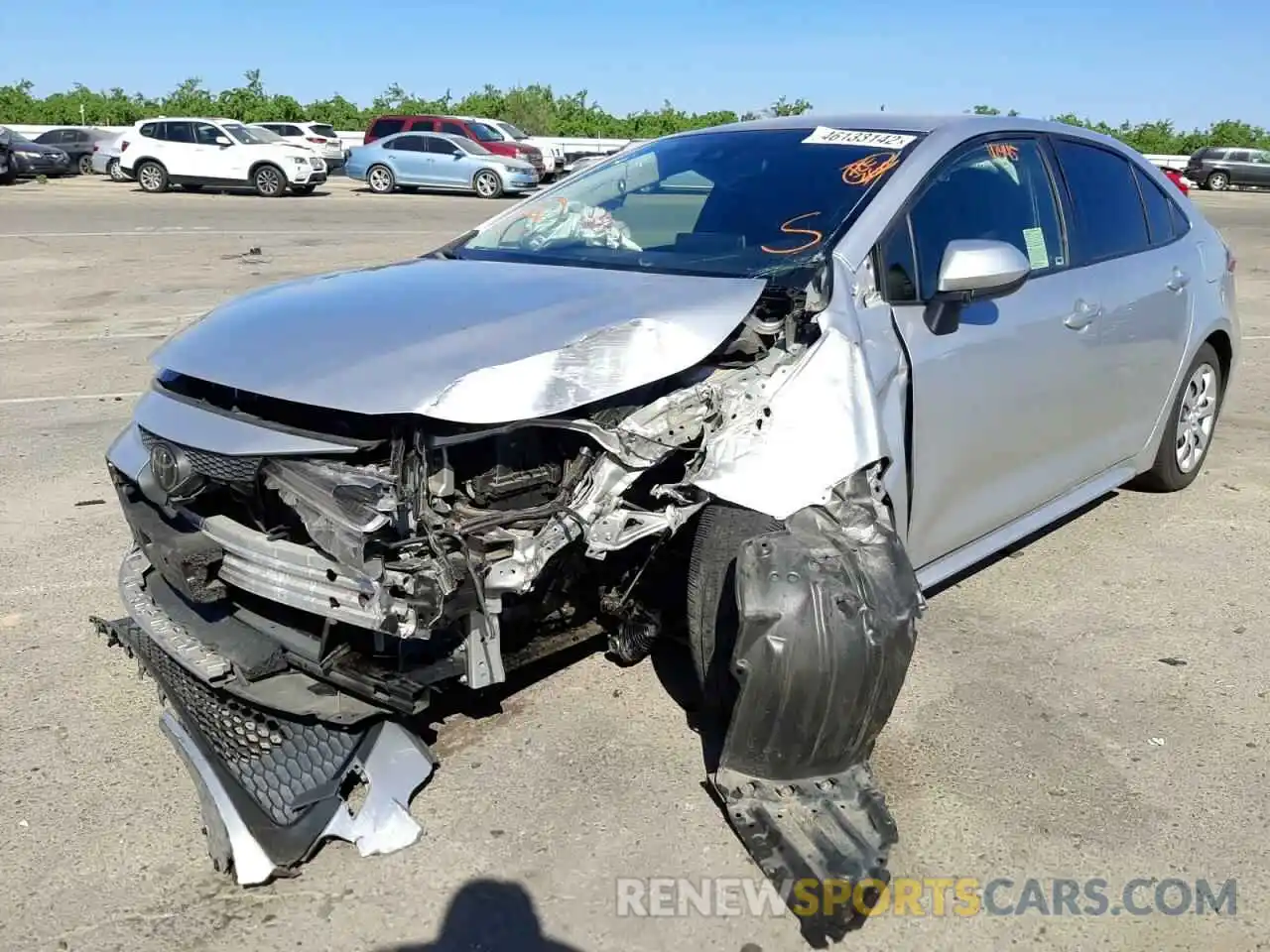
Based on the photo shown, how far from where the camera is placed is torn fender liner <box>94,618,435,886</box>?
110 inches

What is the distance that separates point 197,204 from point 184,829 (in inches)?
881

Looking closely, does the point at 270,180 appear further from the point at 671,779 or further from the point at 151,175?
the point at 671,779

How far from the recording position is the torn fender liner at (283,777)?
2.80 m

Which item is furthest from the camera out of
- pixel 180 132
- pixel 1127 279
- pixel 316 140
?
pixel 316 140

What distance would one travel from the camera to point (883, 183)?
3650mm

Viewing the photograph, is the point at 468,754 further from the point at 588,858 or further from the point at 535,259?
the point at 535,259

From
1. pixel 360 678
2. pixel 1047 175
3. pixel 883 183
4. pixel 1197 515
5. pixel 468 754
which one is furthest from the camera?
pixel 1197 515

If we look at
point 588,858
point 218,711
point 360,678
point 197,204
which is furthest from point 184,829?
point 197,204

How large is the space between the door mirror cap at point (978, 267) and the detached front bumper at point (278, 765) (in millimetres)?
2044

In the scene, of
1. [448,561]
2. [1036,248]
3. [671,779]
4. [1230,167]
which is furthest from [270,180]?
[1230,167]

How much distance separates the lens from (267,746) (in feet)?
10.1

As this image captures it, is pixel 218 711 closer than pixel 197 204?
Yes

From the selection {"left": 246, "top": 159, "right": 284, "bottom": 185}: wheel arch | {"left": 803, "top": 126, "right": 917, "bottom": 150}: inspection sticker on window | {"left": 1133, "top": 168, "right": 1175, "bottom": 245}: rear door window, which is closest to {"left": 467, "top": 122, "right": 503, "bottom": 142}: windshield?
{"left": 246, "top": 159, "right": 284, "bottom": 185}: wheel arch

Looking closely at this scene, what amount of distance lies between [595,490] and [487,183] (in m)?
24.9
